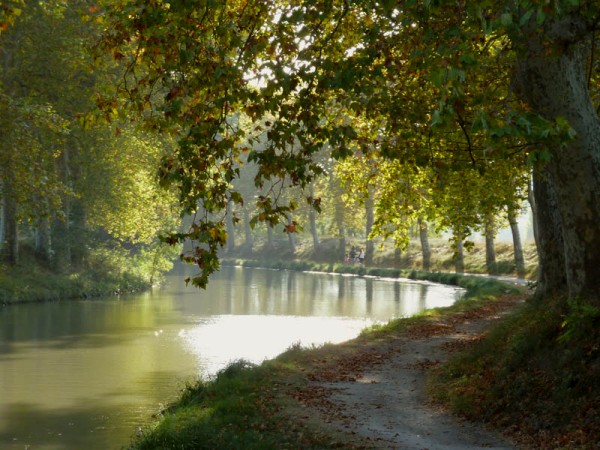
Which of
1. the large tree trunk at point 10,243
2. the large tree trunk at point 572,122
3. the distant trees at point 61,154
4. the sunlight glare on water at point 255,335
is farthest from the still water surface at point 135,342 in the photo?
the large tree trunk at point 572,122

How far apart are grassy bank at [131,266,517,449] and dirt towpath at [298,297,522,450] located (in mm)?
296

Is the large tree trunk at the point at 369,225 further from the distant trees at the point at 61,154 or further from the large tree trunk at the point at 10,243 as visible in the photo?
the large tree trunk at the point at 10,243

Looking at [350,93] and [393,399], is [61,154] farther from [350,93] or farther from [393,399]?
[350,93]

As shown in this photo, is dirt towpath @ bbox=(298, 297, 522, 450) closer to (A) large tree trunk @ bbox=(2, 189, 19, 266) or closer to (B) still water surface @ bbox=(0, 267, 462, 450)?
(B) still water surface @ bbox=(0, 267, 462, 450)

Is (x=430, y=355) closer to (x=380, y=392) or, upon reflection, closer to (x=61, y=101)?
(x=380, y=392)

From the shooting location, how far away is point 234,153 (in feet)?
33.3

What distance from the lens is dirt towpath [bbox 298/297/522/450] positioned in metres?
10.6

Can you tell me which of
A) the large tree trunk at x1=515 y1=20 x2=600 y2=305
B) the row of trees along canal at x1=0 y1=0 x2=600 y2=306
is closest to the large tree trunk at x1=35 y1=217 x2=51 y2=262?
the row of trees along canal at x1=0 y1=0 x2=600 y2=306

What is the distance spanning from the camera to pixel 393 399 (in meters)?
13.3

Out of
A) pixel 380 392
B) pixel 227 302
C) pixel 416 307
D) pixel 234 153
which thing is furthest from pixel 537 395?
pixel 227 302

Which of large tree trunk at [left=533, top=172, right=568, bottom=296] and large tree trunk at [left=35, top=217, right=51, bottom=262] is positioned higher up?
large tree trunk at [left=35, top=217, right=51, bottom=262]

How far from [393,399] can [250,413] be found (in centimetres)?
258

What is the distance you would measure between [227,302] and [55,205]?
18.3 meters

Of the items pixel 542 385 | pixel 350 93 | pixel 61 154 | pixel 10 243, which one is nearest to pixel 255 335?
pixel 10 243
